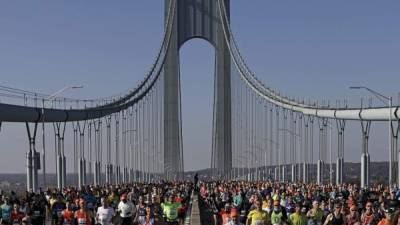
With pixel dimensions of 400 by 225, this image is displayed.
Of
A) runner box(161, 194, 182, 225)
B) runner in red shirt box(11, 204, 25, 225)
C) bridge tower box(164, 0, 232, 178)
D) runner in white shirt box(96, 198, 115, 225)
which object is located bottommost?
runner box(161, 194, 182, 225)

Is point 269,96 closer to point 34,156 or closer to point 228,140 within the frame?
point 228,140

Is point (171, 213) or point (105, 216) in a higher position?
point (105, 216)

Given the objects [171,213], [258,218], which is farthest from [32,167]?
[258,218]

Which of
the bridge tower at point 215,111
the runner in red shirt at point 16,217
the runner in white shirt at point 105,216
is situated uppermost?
the bridge tower at point 215,111

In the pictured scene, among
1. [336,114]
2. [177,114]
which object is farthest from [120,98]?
[177,114]

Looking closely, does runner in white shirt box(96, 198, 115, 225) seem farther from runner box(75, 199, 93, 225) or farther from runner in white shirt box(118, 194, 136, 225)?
runner in white shirt box(118, 194, 136, 225)

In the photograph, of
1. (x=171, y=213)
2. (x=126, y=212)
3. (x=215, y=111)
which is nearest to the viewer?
(x=126, y=212)

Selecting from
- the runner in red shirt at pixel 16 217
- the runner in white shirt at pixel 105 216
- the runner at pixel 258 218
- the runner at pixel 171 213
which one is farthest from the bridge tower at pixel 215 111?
the runner at pixel 258 218

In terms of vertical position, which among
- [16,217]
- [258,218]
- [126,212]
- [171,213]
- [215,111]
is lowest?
[171,213]

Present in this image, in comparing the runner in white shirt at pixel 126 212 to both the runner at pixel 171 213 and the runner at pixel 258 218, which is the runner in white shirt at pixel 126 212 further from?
the runner at pixel 258 218

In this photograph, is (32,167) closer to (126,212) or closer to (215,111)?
(126,212)

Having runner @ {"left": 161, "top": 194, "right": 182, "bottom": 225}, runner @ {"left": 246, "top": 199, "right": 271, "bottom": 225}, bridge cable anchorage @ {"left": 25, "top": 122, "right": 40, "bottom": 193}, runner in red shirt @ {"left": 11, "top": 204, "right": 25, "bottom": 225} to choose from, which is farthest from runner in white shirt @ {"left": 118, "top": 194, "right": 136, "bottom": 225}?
bridge cable anchorage @ {"left": 25, "top": 122, "right": 40, "bottom": 193}
